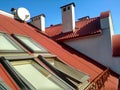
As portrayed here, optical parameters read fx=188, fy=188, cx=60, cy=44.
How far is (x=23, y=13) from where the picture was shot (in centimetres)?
1030

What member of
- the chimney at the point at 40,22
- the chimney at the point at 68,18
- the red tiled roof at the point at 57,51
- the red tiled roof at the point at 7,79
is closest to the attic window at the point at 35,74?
the red tiled roof at the point at 7,79

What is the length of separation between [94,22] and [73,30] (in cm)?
129

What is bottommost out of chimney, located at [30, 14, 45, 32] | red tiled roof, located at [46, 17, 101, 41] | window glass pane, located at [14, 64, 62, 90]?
window glass pane, located at [14, 64, 62, 90]

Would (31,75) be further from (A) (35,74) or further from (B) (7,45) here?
(B) (7,45)

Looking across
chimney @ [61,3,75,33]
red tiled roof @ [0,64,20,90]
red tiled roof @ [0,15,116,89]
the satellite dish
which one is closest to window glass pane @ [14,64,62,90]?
red tiled roof @ [0,64,20,90]

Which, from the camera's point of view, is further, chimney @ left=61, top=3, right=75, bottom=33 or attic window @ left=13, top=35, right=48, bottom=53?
chimney @ left=61, top=3, right=75, bottom=33

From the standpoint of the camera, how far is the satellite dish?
999 centimetres

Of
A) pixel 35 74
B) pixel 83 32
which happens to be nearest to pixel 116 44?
→ pixel 83 32

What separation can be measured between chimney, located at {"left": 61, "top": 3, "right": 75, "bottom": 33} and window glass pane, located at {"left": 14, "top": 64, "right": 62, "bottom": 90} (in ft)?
23.2

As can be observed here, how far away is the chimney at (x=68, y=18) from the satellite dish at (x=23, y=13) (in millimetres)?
2192

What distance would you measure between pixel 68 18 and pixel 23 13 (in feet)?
8.65

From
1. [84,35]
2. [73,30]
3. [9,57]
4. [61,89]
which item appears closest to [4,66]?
[9,57]

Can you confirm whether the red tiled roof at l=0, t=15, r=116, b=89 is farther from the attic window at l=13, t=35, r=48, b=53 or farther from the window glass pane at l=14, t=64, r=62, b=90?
the window glass pane at l=14, t=64, r=62, b=90

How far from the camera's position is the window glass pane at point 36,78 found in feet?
11.6
